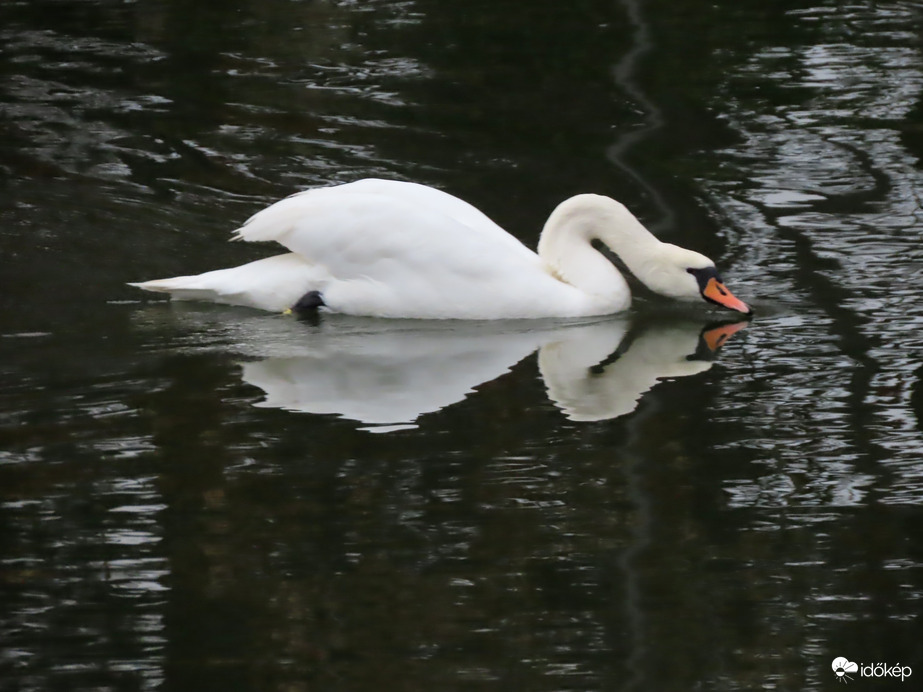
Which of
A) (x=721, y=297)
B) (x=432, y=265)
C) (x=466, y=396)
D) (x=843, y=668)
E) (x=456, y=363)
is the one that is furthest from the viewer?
(x=721, y=297)

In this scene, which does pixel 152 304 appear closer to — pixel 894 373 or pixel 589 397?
pixel 589 397

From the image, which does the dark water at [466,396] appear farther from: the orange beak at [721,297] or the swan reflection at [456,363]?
the orange beak at [721,297]

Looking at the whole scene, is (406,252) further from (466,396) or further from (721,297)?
(721,297)

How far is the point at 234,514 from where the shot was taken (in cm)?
612

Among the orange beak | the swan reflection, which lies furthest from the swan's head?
the swan reflection

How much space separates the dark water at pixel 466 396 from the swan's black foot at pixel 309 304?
0.15 metres

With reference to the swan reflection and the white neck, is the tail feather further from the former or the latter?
the white neck

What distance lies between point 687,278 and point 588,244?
1.86 ft

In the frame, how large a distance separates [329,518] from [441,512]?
0.41m

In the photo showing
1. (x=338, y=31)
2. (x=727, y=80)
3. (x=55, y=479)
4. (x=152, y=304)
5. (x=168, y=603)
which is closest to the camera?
(x=168, y=603)

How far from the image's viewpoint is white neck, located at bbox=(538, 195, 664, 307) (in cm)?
902

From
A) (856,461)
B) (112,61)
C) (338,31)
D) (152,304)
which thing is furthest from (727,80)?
(856,461)

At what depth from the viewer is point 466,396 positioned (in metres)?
7.50

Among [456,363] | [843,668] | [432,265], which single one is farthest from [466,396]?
[843,668]
